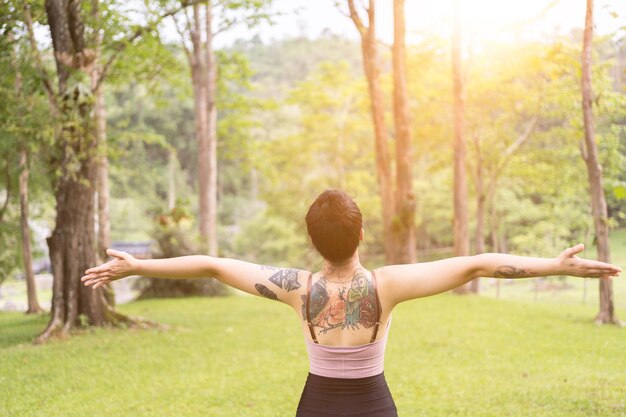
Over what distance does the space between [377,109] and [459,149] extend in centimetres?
253

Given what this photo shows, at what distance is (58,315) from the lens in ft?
35.4

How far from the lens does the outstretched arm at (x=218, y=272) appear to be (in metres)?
3.17

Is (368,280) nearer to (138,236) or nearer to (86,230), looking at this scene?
(86,230)

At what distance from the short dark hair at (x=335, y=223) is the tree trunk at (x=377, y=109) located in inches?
573

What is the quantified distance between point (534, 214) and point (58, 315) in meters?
23.4

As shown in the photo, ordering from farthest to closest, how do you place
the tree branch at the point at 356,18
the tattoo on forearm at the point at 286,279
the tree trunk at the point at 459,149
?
the tree trunk at the point at 459,149, the tree branch at the point at 356,18, the tattoo on forearm at the point at 286,279

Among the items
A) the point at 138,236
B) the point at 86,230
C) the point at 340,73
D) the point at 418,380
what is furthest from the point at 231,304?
the point at 138,236

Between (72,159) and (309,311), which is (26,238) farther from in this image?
(309,311)

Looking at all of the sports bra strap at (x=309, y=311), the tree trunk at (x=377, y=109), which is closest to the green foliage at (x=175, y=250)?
the tree trunk at (x=377, y=109)

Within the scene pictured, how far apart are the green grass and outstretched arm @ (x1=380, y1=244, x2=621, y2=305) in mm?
3835

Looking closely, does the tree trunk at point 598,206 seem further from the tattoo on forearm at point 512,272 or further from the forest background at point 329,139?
the tattoo on forearm at point 512,272

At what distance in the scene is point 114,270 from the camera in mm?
3254

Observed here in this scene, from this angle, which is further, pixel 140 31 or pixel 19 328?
pixel 19 328

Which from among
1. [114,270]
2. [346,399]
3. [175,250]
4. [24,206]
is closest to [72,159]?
[24,206]
